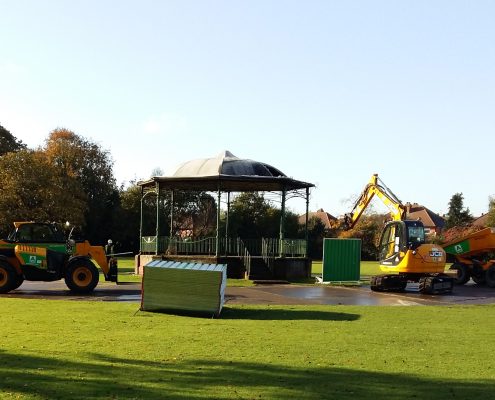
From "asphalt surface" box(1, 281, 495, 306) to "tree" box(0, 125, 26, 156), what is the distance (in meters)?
37.5

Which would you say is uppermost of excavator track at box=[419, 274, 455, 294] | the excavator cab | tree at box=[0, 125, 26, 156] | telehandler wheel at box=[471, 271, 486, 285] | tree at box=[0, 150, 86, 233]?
tree at box=[0, 125, 26, 156]

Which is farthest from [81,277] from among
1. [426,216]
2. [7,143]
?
[426,216]

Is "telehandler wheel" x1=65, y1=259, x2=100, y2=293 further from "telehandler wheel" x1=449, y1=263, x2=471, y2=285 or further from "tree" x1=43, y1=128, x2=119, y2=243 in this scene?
"tree" x1=43, y1=128, x2=119, y2=243

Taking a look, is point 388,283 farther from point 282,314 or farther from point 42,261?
point 42,261

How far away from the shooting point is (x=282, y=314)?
44.5 ft

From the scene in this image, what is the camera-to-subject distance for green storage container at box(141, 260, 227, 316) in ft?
42.5

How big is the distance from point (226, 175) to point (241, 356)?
1765cm

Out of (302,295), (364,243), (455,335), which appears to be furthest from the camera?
(364,243)

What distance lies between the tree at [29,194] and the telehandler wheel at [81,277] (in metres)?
23.1

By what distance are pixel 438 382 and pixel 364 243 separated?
2249 inches

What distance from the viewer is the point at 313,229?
6325 cm

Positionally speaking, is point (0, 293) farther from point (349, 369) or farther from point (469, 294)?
point (469, 294)

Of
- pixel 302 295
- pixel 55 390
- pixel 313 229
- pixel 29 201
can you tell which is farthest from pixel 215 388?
pixel 313 229

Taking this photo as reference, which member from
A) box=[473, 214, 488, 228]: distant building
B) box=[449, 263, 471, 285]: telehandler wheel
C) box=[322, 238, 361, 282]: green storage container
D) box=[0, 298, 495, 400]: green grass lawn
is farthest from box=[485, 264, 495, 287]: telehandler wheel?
Result: box=[473, 214, 488, 228]: distant building
